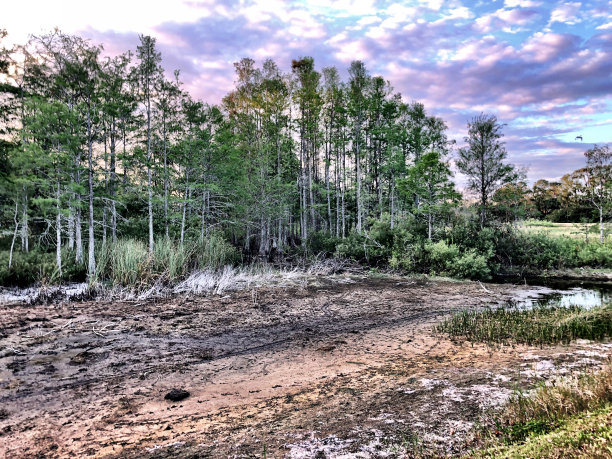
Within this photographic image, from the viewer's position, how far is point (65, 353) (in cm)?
612

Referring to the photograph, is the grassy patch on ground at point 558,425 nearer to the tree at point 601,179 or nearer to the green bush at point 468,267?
the green bush at point 468,267

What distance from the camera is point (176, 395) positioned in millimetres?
4434

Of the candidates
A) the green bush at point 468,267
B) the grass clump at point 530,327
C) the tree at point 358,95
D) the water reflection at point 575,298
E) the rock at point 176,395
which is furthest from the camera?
the tree at point 358,95

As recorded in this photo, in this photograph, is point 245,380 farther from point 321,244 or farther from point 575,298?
point 321,244

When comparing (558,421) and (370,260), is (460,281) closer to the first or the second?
(370,260)

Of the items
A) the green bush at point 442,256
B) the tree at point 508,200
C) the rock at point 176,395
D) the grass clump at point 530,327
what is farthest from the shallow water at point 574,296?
the rock at point 176,395

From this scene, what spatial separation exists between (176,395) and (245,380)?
1.05 meters

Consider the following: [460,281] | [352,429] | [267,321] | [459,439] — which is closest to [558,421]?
[459,439]

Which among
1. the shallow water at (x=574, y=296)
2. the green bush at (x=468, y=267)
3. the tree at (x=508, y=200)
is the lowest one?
the shallow water at (x=574, y=296)

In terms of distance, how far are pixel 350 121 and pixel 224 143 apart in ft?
35.4

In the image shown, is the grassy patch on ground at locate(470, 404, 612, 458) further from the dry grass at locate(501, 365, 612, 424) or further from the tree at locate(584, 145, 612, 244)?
the tree at locate(584, 145, 612, 244)

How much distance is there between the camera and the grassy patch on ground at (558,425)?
2.00m

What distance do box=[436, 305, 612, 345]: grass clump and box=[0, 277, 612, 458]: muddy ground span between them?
1.91 feet

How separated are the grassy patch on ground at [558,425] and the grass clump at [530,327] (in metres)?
3.20
